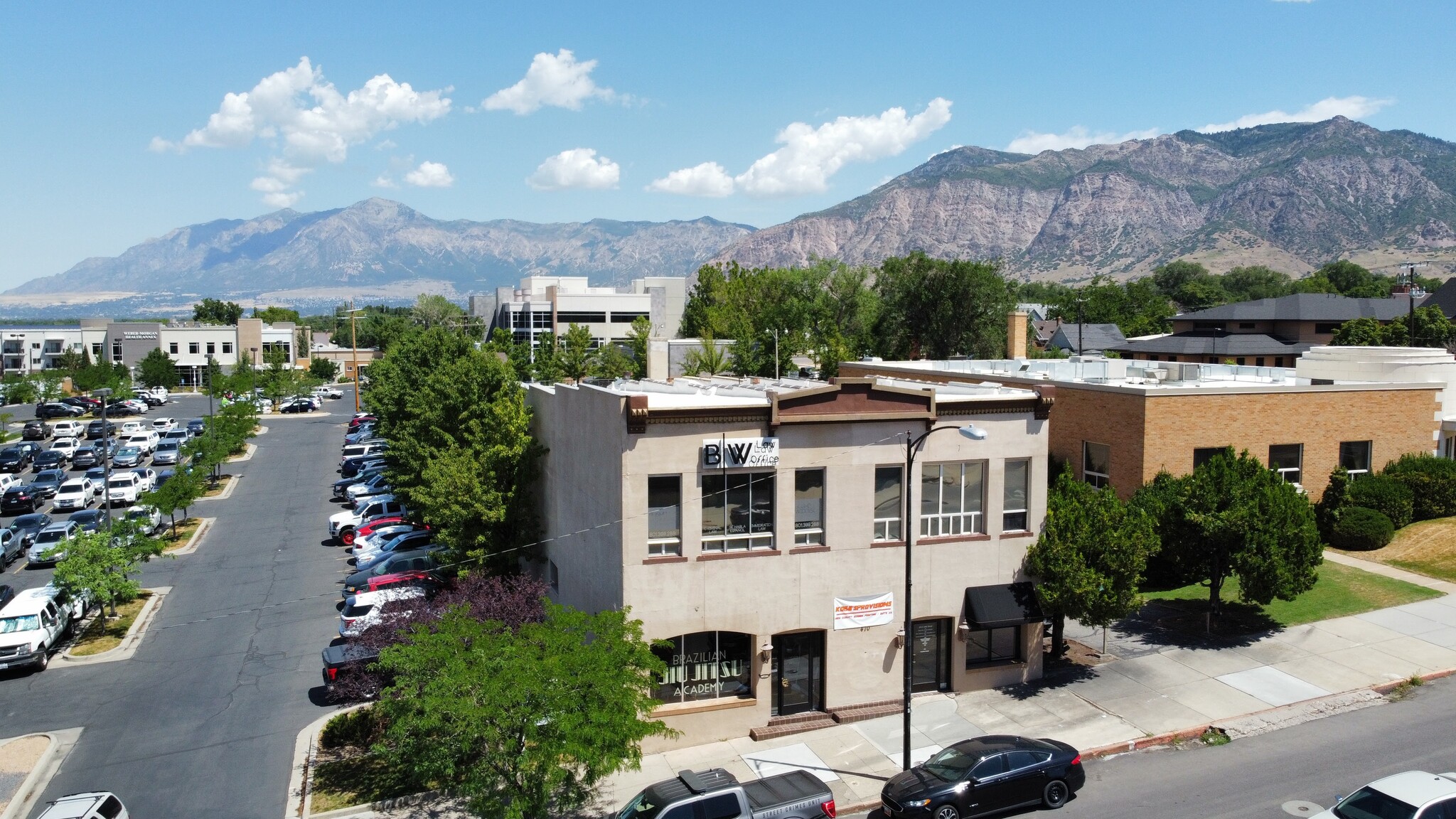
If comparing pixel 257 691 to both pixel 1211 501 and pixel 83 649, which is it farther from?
pixel 1211 501

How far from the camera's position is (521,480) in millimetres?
32812

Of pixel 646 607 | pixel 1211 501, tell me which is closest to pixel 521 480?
pixel 646 607

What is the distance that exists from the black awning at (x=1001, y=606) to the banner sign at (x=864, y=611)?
2.14 meters

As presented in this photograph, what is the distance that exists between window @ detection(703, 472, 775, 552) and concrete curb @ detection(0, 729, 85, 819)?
1645 cm

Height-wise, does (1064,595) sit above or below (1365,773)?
above

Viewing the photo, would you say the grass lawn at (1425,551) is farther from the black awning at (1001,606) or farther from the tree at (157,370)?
the tree at (157,370)

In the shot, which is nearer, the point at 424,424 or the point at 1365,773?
the point at 1365,773

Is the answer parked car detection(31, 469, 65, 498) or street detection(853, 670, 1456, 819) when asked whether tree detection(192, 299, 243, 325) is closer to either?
parked car detection(31, 469, 65, 498)

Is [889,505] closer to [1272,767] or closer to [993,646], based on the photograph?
[993,646]

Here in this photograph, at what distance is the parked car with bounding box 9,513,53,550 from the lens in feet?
149

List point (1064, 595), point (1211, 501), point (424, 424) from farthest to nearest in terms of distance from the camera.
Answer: point (424, 424), point (1211, 501), point (1064, 595)

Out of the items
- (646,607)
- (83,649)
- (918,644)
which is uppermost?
(646,607)

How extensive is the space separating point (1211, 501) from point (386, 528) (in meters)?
33.7

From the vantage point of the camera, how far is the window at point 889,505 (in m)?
25.0
